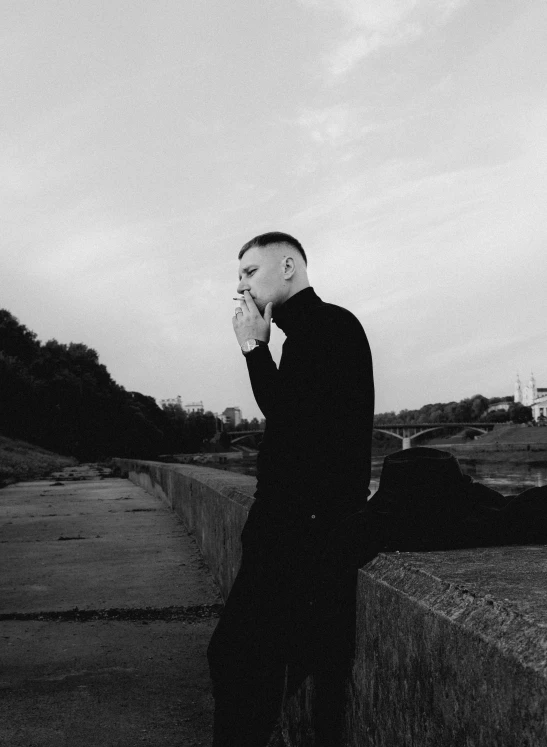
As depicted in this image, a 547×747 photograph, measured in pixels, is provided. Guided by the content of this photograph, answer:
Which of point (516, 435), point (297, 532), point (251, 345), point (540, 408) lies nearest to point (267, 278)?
point (251, 345)

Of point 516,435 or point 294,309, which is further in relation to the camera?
point 516,435

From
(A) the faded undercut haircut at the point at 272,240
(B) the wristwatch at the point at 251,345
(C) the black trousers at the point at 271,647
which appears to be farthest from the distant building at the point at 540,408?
(C) the black trousers at the point at 271,647

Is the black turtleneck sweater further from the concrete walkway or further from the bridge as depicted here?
the bridge

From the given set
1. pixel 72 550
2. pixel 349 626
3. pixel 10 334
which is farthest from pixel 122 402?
pixel 349 626

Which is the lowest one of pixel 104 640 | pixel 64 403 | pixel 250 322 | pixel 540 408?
pixel 104 640

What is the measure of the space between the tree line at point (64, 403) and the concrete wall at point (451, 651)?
5088cm

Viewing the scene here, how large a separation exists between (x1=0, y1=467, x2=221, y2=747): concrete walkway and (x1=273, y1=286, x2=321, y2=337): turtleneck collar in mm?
1352

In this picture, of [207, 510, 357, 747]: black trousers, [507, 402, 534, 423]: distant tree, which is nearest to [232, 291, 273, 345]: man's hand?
[207, 510, 357, 747]: black trousers

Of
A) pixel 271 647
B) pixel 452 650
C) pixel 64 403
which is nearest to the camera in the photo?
pixel 452 650

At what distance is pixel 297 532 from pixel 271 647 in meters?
0.29

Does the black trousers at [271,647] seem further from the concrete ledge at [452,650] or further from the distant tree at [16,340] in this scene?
the distant tree at [16,340]

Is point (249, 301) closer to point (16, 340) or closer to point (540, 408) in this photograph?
point (16, 340)

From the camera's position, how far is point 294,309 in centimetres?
216

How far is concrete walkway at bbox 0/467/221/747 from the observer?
2492mm
